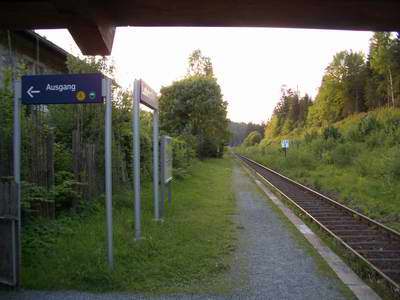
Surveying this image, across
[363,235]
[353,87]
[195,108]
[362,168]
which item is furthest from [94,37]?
[353,87]

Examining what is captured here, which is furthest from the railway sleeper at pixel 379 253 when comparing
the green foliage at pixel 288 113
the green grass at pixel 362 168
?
the green foliage at pixel 288 113

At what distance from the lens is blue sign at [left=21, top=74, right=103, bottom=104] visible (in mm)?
6160

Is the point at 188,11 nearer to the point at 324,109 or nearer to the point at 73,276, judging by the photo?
the point at 73,276

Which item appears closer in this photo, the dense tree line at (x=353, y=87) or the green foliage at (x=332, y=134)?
the green foliage at (x=332, y=134)

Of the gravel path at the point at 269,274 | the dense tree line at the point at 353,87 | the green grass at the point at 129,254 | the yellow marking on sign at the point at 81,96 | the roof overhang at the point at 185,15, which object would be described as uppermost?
the dense tree line at the point at 353,87

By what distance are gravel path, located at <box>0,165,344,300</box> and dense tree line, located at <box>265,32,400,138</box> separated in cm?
4961

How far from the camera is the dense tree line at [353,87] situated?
62000 mm

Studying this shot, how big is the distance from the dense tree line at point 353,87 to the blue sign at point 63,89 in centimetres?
5261

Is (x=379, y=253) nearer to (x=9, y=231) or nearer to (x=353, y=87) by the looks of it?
(x=9, y=231)

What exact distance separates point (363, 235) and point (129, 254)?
533cm

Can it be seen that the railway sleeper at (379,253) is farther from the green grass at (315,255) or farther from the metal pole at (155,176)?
the metal pole at (155,176)

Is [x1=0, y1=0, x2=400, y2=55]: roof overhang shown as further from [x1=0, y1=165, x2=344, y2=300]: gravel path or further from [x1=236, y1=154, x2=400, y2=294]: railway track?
[x1=236, y1=154, x2=400, y2=294]: railway track

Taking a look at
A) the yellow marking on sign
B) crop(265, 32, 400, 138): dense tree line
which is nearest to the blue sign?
the yellow marking on sign

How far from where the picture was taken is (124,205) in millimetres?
11422
